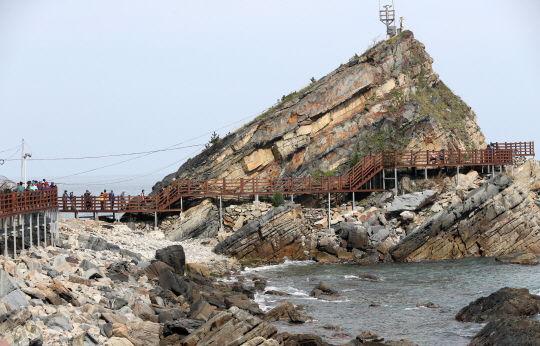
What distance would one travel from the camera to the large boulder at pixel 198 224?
43981mm

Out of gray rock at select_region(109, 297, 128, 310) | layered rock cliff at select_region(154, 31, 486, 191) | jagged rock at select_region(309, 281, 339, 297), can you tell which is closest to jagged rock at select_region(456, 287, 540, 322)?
jagged rock at select_region(309, 281, 339, 297)

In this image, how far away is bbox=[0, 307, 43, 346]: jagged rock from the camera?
16.0m

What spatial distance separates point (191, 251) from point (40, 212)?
12.0 m

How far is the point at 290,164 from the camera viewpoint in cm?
5078

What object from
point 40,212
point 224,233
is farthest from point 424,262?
point 40,212

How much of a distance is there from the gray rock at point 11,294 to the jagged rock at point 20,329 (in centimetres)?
198

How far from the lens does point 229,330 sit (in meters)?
19.2

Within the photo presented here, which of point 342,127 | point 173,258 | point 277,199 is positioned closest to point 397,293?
point 173,258

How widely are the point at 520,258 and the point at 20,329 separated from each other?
30339 millimetres

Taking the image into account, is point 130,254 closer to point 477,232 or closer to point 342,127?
point 477,232

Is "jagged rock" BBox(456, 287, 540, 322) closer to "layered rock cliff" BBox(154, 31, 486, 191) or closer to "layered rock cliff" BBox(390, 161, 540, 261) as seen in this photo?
"layered rock cliff" BBox(390, 161, 540, 261)

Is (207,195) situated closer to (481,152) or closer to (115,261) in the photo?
(115,261)

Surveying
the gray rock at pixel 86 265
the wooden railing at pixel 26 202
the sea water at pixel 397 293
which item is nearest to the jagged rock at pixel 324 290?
the sea water at pixel 397 293

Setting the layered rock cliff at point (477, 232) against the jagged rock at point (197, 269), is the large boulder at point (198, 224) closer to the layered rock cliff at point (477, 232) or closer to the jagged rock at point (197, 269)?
the jagged rock at point (197, 269)
